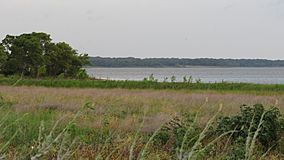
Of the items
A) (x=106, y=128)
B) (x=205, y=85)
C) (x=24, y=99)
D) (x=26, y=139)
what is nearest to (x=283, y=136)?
(x=106, y=128)

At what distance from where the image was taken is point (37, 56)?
4778 cm

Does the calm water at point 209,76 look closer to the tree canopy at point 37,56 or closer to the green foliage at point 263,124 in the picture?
the tree canopy at point 37,56

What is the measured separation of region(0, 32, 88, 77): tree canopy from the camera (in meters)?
47.6

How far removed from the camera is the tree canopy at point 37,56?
156 ft

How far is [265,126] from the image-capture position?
9.35 m

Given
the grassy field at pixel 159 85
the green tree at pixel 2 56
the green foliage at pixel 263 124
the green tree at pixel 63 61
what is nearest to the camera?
the green foliage at pixel 263 124

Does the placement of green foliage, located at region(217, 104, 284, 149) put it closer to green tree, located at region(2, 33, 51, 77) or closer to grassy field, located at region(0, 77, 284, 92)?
grassy field, located at region(0, 77, 284, 92)

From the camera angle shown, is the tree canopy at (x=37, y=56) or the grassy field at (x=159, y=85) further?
the tree canopy at (x=37, y=56)

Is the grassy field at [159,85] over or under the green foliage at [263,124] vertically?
under

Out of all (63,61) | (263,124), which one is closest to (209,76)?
(63,61)

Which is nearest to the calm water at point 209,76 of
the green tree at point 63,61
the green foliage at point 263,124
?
the green tree at point 63,61

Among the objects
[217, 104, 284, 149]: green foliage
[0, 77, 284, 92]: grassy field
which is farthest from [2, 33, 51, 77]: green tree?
[217, 104, 284, 149]: green foliage

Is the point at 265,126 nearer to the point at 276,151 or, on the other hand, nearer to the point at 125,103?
the point at 276,151

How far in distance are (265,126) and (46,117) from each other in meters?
6.41
